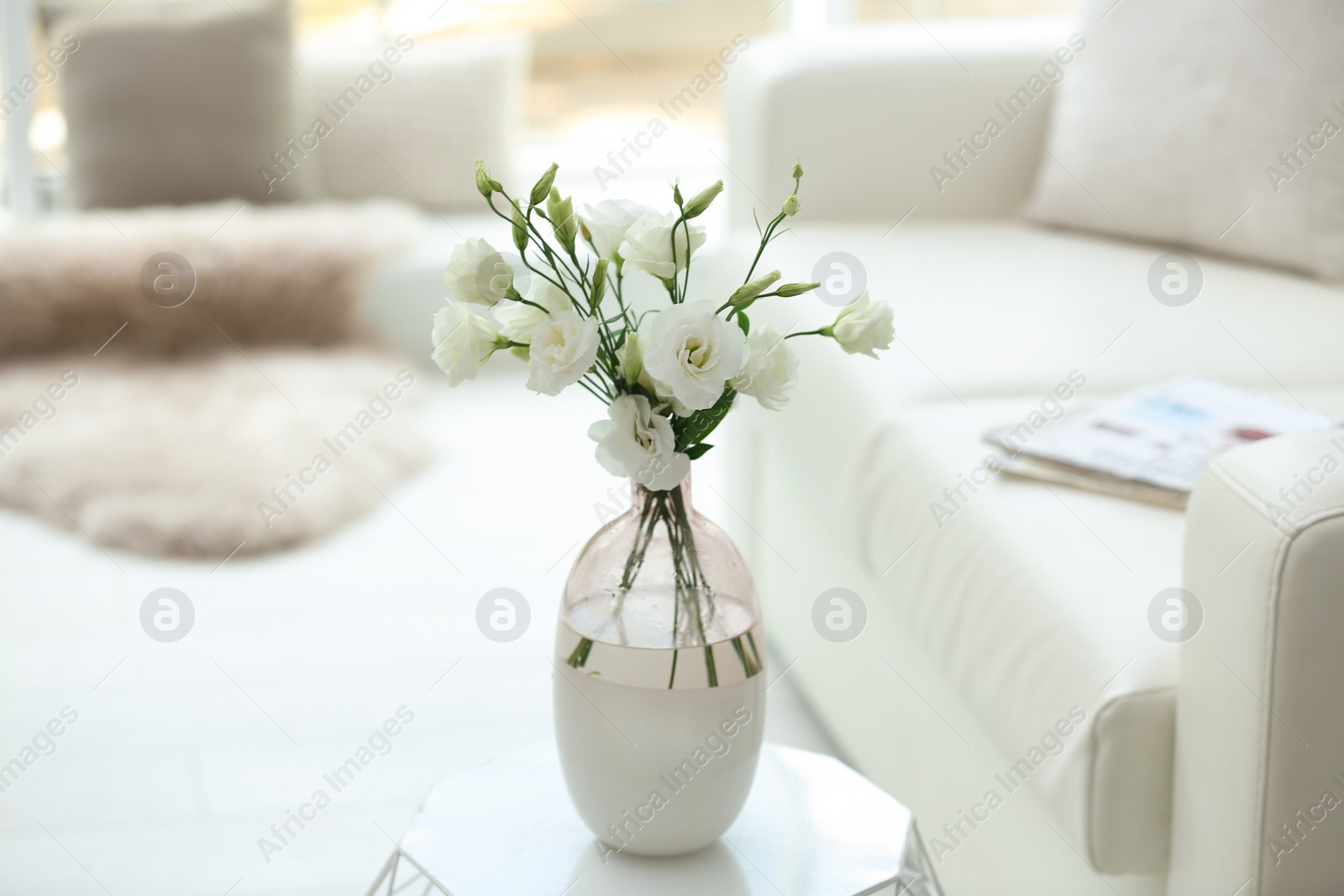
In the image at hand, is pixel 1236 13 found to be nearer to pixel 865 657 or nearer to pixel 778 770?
pixel 865 657

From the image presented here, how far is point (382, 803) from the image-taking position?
1599mm

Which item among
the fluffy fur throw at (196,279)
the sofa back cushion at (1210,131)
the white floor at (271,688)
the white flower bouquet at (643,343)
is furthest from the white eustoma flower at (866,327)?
the fluffy fur throw at (196,279)

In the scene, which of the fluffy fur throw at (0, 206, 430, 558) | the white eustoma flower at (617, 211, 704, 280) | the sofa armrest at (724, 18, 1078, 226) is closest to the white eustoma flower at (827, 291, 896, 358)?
the white eustoma flower at (617, 211, 704, 280)

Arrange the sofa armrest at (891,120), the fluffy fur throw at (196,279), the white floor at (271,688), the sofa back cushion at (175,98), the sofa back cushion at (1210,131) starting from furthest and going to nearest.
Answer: the sofa back cushion at (175,98) → the fluffy fur throw at (196,279) → the sofa armrest at (891,120) → the sofa back cushion at (1210,131) → the white floor at (271,688)

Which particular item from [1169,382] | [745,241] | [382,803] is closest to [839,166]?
[745,241]

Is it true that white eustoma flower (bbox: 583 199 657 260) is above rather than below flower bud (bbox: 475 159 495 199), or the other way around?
below

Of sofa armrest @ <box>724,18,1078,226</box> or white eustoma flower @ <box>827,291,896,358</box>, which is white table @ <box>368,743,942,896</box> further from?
sofa armrest @ <box>724,18,1078,226</box>

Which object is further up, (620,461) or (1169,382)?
(1169,382)

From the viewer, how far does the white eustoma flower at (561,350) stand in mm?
778

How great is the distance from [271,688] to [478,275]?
1233 mm

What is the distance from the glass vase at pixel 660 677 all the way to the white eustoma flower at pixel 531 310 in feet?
0.42

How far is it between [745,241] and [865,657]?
2.47 ft

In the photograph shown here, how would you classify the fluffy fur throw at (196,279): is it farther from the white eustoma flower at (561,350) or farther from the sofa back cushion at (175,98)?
the white eustoma flower at (561,350)

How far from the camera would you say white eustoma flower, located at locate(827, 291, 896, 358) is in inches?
32.6
